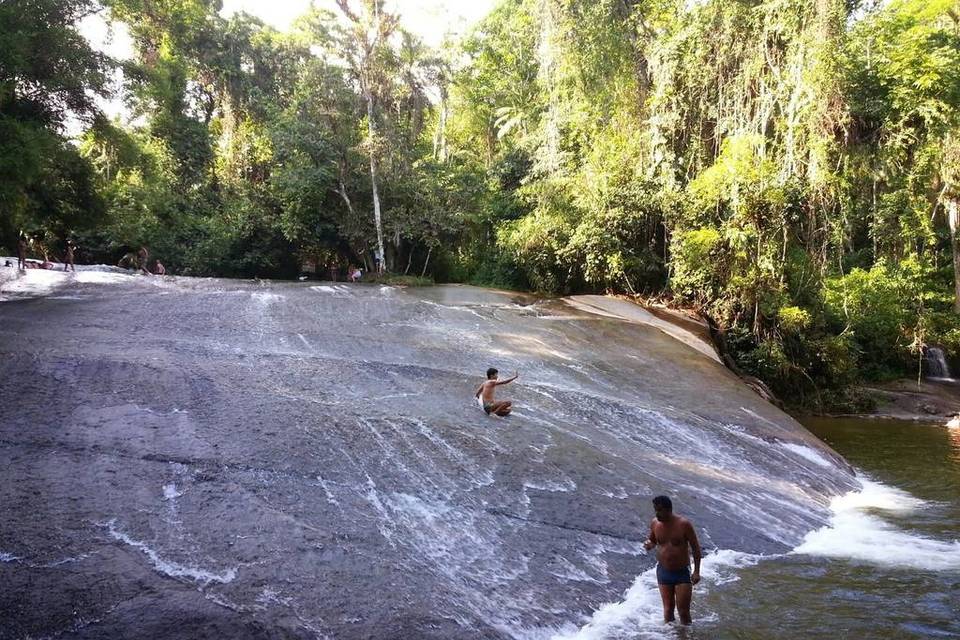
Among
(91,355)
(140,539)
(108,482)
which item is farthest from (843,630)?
(91,355)

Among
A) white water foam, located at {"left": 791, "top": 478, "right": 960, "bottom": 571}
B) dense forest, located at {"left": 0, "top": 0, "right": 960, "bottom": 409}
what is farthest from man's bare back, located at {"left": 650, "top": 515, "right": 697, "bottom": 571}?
dense forest, located at {"left": 0, "top": 0, "right": 960, "bottom": 409}

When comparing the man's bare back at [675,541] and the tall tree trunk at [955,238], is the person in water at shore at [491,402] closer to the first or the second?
the man's bare back at [675,541]

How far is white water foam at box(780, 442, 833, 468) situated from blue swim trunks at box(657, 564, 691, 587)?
703 cm

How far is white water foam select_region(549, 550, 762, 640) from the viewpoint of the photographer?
5859 mm

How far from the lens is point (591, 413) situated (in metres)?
11.0

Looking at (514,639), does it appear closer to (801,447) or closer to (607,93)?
(801,447)

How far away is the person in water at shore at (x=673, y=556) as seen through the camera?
19.2ft

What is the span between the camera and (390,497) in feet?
23.5

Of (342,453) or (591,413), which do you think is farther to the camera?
(591,413)

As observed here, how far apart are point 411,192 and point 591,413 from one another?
2037cm

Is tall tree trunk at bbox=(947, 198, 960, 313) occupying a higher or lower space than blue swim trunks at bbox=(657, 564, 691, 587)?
higher

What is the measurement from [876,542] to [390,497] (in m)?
6.28

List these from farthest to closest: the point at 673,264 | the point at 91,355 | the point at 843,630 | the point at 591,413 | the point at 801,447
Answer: the point at 673,264, the point at 801,447, the point at 591,413, the point at 91,355, the point at 843,630

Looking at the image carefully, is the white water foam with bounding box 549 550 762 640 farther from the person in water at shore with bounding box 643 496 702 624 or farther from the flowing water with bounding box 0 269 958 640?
the person in water at shore with bounding box 643 496 702 624
